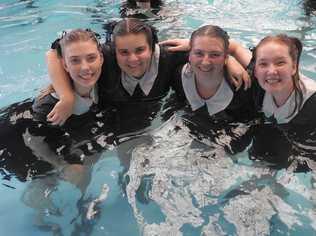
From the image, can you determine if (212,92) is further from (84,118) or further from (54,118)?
(54,118)

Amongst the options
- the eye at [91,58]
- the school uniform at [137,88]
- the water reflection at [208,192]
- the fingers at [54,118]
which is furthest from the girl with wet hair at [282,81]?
the fingers at [54,118]

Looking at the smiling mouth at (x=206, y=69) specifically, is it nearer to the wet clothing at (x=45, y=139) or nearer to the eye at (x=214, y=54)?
the eye at (x=214, y=54)

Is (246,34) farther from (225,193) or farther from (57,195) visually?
(57,195)

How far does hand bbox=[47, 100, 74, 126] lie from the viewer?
2975 millimetres

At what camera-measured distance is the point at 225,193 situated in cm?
293

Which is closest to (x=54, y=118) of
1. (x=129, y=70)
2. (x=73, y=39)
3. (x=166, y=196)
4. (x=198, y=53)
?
(x=73, y=39)

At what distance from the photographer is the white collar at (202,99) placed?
10.4ft

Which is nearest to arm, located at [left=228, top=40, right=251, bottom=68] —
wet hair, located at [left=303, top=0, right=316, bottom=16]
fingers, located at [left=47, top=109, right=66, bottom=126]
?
fingers, located at [left=47, top=109, right=66, bottom=126]

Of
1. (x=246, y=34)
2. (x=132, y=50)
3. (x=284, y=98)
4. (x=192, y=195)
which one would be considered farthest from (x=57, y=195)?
(x=246, y=34)

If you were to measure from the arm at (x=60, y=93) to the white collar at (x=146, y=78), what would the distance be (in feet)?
1.50

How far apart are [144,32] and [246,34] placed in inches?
96.6

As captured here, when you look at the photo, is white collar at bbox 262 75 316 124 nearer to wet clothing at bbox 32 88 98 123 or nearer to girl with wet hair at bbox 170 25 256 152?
girl with wet hair at bbox 170 25 256 152

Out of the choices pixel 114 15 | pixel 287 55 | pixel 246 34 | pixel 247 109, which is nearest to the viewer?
pixel 287 55

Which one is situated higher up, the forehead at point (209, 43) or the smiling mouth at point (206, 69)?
the forehead at point (209, 43)
